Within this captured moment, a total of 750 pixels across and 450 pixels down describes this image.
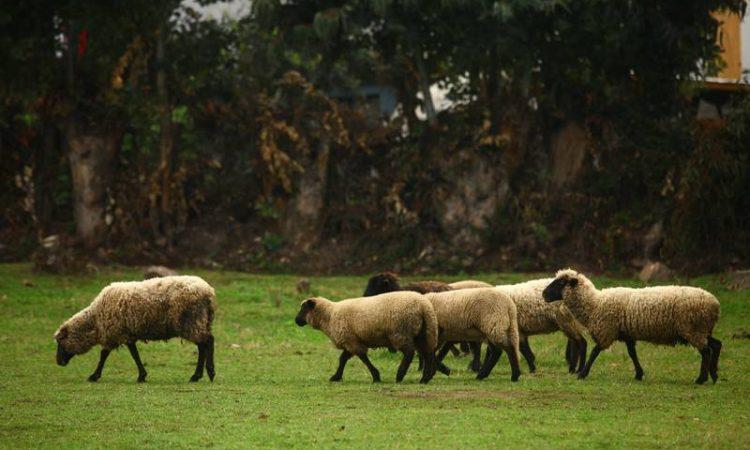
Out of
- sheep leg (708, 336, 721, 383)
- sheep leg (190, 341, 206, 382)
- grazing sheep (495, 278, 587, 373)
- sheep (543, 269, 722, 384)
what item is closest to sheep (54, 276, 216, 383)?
sheep leg (190, 341, 206, 382)

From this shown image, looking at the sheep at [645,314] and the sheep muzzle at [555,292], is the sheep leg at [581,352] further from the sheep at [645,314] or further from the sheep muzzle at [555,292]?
the sheep muzzle at [555,292]

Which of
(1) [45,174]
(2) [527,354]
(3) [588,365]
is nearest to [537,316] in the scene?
(2) [527,354]

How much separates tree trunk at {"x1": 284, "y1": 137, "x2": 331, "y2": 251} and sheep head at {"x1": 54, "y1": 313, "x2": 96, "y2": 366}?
710 inches

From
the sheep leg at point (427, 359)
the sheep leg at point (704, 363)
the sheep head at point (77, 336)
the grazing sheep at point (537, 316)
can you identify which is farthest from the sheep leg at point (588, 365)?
the sheep head at point (77, 336)

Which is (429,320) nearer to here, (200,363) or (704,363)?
(200,363)

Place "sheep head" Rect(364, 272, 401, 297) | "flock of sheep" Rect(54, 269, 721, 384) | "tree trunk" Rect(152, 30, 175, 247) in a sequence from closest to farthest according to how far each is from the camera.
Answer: "flock of sheep" Rect(54, 269, 721, 384) → "sheep head" Rect(364, 272, 401, 297) → "tree trunk" Rect(152, 30, 175, 247)

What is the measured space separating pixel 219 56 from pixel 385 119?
5.05m

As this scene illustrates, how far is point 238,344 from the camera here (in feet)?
71.9

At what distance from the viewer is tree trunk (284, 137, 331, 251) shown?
35531 millimetres

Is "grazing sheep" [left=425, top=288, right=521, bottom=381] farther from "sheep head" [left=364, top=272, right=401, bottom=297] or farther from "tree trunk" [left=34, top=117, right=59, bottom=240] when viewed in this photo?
"tree trunk" [left=34, top=117, right=59, bottom=240]

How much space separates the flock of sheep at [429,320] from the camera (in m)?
15.9

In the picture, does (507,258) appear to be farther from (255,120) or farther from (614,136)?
(255,120)

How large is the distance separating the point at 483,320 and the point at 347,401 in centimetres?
282

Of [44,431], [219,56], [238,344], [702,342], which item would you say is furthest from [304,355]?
[219,56]
